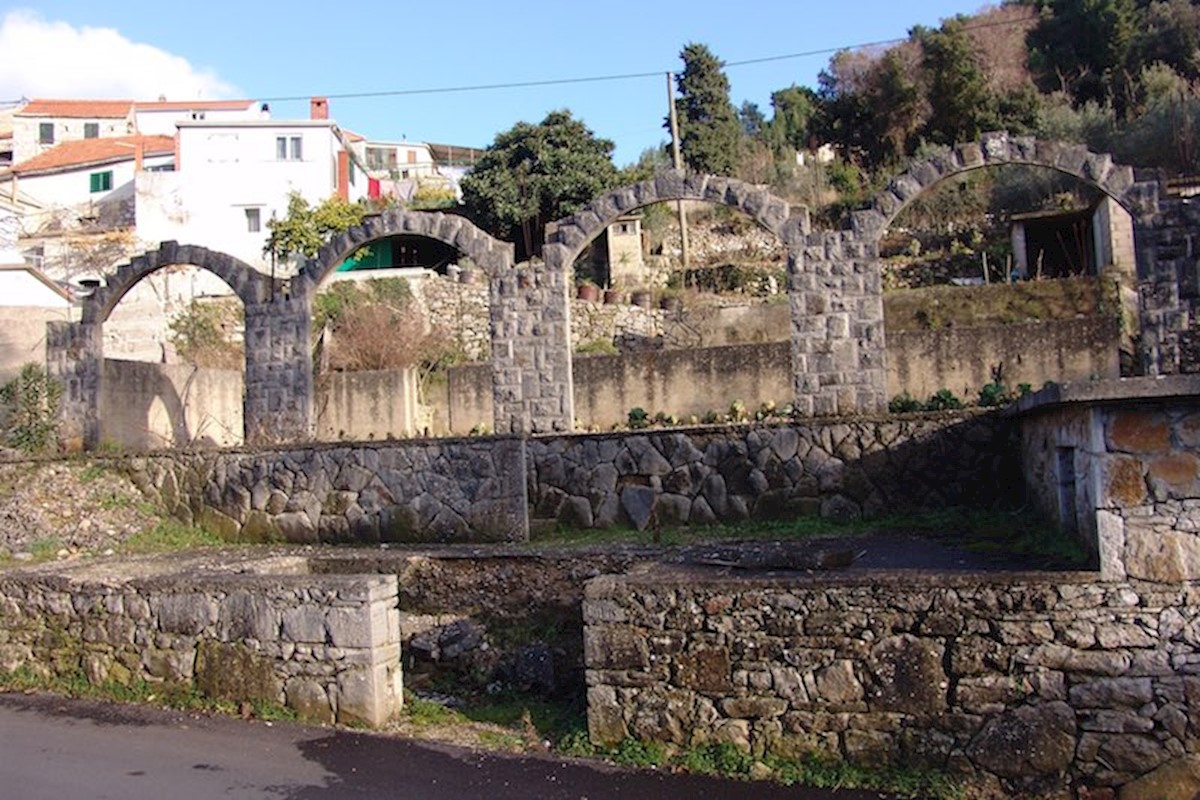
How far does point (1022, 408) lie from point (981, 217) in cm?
1918

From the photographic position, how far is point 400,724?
649 centimetres

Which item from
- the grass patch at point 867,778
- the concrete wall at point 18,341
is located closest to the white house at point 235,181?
the concrete wall at point 18,341

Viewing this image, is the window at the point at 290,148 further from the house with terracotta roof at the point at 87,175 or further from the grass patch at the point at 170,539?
the grass patch at the point at 170,539

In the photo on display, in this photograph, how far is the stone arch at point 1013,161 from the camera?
10.3 meters

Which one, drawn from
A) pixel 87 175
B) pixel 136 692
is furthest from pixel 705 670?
pixel 87 175

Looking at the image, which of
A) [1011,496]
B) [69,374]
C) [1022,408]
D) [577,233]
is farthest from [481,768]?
[69,374]

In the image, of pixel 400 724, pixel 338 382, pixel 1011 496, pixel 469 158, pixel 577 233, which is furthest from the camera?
pixel 469 158

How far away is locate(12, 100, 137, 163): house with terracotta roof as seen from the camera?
47.1 metres

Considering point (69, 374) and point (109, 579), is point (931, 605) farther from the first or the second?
point (69, 374)

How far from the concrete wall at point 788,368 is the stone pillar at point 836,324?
497 cm

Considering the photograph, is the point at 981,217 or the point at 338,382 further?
the point at 981,217

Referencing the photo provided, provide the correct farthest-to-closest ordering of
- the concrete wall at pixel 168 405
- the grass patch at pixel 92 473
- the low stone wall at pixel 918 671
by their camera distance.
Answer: the concrete wall at pixel 168 405 → the grass patch at pixel 92 473 → the low stone wall at pixel 918 671

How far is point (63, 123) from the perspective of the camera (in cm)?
4800

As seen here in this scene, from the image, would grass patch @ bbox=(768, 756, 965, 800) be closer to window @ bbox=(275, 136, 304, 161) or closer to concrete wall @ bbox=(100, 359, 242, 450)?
concrete wall @ bbox=(100, 359, 242, 450)
